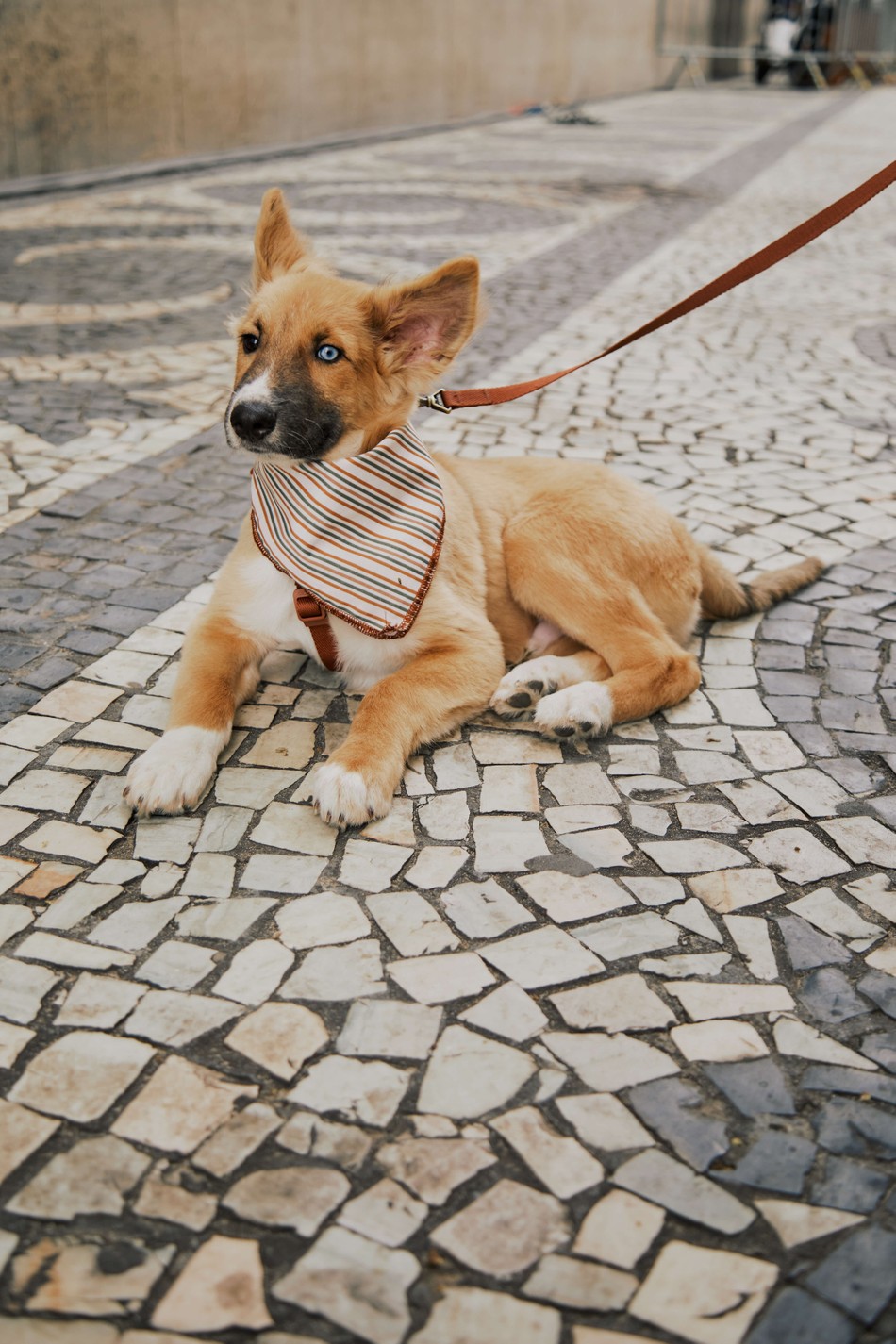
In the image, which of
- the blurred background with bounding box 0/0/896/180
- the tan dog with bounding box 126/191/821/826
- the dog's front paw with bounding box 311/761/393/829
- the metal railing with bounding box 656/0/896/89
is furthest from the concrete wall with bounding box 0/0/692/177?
the dog's front paw with bounding box 311/761/393/829

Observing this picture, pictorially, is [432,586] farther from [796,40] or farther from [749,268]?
[796,40]

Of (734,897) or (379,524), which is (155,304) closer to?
(379,524)

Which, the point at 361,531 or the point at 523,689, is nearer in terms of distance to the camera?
the point at 361,531

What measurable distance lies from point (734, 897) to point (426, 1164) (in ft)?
3.87

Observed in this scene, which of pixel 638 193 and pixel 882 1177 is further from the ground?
pixel 638 193

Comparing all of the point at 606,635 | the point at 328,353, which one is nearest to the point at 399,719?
the point at 606,635

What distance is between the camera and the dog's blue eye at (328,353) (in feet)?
11.7

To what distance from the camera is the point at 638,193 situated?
579 inches

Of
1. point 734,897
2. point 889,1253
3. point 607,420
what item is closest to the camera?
point 889,1253

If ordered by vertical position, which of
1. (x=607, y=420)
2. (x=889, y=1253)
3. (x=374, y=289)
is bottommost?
(x=889, y=1253)

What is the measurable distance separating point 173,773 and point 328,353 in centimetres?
133

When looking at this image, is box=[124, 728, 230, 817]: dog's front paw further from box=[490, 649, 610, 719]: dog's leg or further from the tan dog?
box=[490, 649, 610, 719]: dog's leg

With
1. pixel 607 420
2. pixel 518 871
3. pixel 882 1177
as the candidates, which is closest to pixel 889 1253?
pixel 882 1177

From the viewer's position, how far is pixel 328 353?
3.57m
